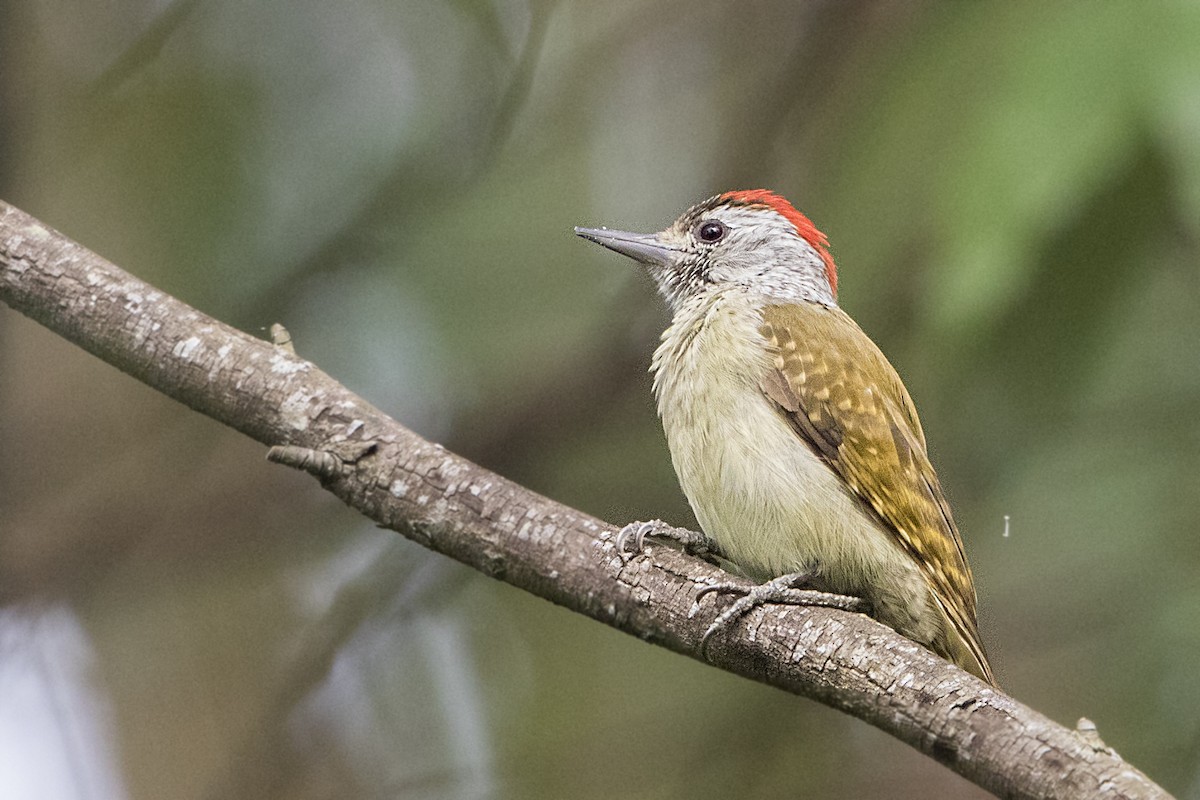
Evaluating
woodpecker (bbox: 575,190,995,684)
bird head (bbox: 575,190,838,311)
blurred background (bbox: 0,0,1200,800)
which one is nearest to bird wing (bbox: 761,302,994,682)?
woodpecker (bbox: 575,190,995,684)

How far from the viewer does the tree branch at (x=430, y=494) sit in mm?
2586

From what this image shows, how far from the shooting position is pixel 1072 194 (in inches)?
111

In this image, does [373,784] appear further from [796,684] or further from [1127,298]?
[1127,298]

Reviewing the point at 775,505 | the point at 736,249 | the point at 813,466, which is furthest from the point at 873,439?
the point at 736,249

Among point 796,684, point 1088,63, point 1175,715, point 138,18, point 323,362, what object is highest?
point 138,18

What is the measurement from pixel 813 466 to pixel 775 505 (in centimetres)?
16

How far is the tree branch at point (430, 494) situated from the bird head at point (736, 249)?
1.22 meters

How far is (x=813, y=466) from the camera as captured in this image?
3230mm

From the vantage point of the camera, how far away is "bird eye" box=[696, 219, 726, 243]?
4145 mm

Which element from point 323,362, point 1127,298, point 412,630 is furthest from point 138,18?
point 1127,298

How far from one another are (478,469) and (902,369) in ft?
6.89

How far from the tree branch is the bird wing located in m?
0.53

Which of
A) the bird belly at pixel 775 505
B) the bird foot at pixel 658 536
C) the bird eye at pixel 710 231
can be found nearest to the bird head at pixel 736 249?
the bird eye at pixel 710 231

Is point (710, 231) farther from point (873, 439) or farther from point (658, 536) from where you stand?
point (658, 536)
